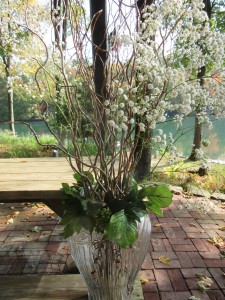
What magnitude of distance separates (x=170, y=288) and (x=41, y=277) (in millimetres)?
907

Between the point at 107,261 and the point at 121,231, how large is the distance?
283mm

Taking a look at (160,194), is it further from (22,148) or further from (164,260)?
(22,148)

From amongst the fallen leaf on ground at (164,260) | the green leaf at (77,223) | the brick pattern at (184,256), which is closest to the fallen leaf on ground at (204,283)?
the brick pattern at (184,256)

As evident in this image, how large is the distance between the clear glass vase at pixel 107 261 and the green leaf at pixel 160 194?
128mm

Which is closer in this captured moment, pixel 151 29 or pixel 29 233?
pixel 151 29

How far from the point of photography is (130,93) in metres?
1.21

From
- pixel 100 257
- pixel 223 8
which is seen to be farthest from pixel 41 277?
pixel 223 8

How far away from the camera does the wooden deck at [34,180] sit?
1642mm

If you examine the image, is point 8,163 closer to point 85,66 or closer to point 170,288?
point 85,66

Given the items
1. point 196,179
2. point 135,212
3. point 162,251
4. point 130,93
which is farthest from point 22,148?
point 130,93

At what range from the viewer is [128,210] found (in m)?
1.40

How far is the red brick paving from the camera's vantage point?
1.99 m

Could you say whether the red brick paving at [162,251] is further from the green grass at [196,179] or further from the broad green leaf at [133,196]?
the green grass at [196,179]

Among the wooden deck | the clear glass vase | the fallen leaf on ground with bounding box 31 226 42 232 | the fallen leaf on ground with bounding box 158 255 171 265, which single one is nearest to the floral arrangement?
the clear glass vase
